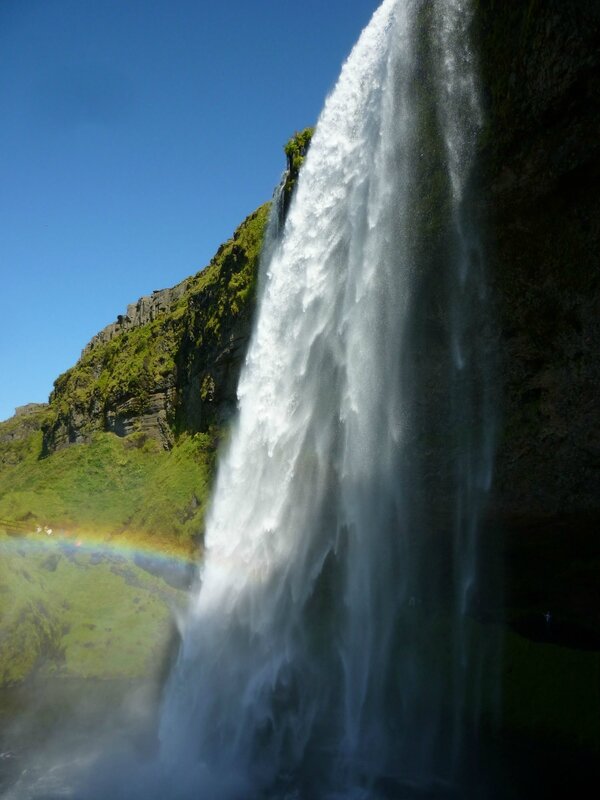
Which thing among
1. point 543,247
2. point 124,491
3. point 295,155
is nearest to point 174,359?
point 124,491

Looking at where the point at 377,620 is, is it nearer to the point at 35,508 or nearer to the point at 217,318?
the point at 217,318

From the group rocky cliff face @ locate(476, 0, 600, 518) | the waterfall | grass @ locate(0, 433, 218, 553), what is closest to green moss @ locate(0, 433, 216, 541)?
grass @ locate(0, 433, 218, 553)

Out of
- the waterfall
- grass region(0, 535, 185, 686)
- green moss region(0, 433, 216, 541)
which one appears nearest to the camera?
the waterfall

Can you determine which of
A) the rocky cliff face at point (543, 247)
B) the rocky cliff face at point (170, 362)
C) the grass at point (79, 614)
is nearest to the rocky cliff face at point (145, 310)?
the rocky cliff face at point (170, 362)

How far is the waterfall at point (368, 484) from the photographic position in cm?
1165

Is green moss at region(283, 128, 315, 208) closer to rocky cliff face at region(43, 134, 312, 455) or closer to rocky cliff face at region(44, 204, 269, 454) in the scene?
rocky cliff face at region(43, 134, 312, 455)

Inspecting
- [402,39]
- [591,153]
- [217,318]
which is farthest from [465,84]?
[217,318]

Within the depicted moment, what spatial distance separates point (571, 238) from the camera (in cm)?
1031

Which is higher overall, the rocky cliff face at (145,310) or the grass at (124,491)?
the rocky cliff face at (145,310)

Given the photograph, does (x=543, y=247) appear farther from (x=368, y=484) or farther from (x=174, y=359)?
(x=174, y=359)

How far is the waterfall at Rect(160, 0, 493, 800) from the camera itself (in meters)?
11.6

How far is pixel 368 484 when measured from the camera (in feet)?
42.8

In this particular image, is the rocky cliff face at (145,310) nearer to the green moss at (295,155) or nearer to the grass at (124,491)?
the grass at (124,491)

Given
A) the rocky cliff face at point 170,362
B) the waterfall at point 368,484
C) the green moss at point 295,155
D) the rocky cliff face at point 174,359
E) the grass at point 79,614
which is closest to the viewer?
the waterfall at point 368,484
